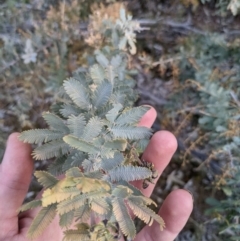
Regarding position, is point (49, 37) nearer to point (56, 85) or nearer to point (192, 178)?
point (56, 85)

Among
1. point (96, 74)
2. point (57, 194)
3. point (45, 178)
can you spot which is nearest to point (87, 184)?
point (57, 194)

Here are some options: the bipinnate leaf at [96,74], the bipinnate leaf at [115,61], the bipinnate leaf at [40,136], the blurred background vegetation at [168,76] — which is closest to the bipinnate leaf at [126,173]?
the bipinnate leaf at [40,136]

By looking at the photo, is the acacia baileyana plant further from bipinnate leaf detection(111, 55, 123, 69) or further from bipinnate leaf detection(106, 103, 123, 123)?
bipinnate leaf detection(111, 55, 123, 69)

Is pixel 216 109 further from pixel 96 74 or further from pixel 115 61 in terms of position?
pixel 96 74

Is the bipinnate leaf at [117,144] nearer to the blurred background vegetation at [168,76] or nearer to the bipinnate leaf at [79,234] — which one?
the bipinnate leaf at [79,234]

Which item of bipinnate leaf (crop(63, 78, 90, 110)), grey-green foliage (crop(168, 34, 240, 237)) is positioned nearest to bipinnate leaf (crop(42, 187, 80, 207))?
bipinnate leaf (crop(63, 78, 90, 110))
